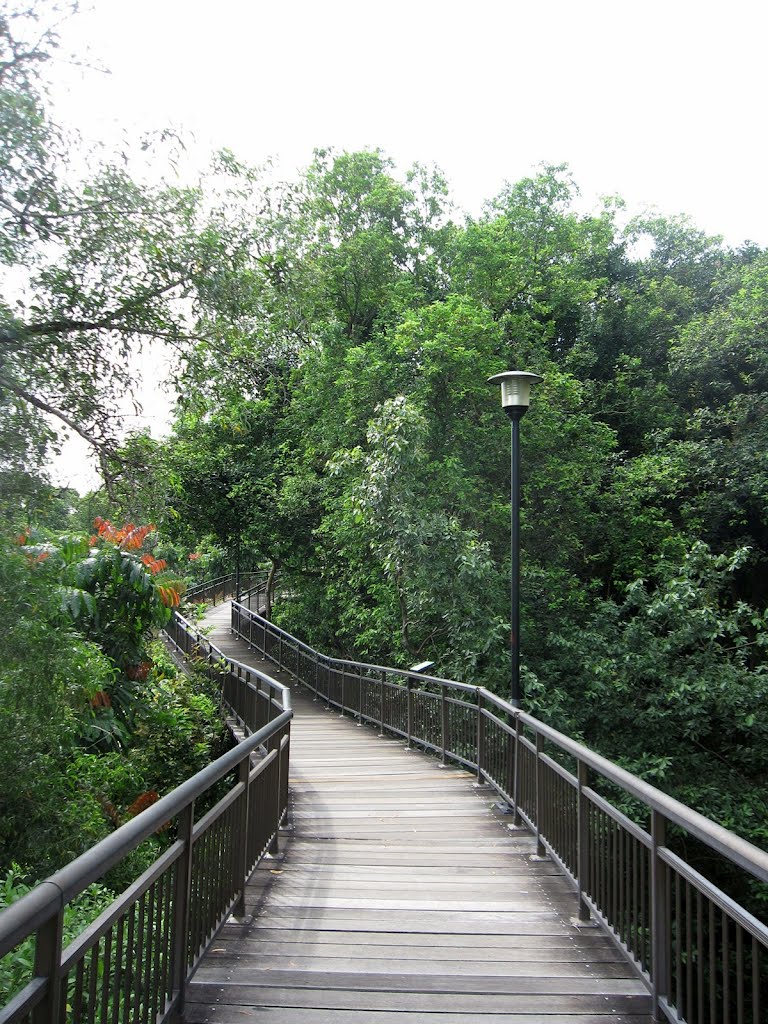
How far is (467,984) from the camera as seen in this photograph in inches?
132

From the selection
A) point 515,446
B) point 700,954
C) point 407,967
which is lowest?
point 407,967

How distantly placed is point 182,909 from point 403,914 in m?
1.74

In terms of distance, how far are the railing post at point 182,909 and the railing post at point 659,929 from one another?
1.79m

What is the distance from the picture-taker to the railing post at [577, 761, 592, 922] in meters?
4.05

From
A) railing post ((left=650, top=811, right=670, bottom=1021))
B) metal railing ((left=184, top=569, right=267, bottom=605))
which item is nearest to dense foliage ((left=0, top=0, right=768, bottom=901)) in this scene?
railing post ((left=650, top=811, right=670, bottom=1021))

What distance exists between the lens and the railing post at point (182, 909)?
2934mm

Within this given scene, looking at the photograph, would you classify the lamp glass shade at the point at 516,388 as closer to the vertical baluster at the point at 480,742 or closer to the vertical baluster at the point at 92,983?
the vertical baluster at the point at 480,742

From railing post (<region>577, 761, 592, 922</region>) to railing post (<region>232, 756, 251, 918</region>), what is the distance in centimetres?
178

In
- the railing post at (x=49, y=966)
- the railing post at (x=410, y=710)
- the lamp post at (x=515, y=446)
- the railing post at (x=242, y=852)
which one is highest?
the lamp post at (x=515, y=446)

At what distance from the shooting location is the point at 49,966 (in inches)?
73.1

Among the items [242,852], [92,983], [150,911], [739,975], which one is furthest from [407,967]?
[92,983]

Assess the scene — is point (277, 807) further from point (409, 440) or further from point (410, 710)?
point (409, 440)

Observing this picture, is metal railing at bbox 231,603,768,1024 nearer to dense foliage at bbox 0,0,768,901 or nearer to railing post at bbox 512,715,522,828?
railing post at bbox 512,715,522,828

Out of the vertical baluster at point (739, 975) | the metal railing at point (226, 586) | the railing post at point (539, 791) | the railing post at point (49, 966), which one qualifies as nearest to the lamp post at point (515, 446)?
the railing post at point (539, 791)
